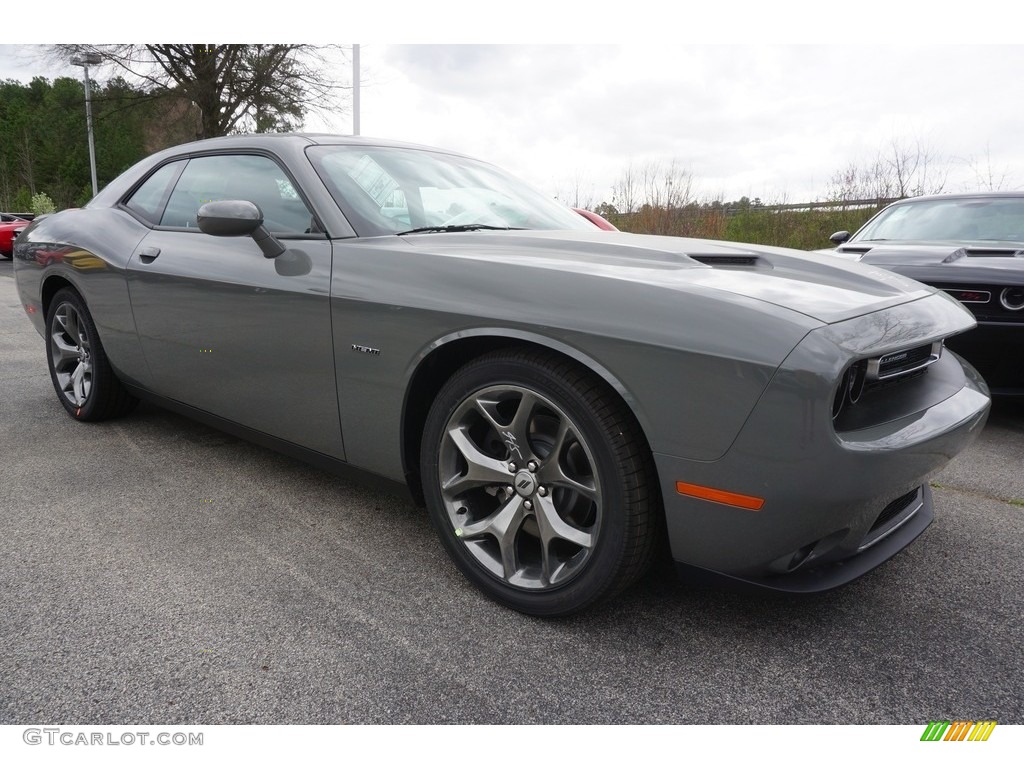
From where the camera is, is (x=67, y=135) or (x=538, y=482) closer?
(x=538, y=482)

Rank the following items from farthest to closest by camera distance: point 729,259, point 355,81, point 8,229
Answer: point 8,229 → point 355,81 → point 729,259

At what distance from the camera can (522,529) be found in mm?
2041

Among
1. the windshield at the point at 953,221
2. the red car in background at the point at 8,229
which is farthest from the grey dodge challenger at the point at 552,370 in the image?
the red car in background at the point at 8,229

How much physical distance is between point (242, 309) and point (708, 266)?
1.64 meters

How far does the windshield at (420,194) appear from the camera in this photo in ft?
7.95

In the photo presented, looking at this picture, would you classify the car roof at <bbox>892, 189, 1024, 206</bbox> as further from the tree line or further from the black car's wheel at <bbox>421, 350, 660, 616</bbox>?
the tree line

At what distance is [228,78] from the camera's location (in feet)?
56.7

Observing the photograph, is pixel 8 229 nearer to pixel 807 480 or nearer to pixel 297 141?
pixel 297 141

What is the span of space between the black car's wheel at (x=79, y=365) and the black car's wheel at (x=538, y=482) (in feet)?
7.64

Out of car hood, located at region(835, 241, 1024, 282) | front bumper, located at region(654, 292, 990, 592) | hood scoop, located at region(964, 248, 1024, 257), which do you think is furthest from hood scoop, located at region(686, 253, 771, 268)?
hood scoop, located at region(964, 248, 1024, 257)

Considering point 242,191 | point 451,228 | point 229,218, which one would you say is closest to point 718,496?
point 451,228

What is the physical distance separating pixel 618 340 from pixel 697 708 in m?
0.87

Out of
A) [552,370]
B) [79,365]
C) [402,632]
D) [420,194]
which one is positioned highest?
[420,194]

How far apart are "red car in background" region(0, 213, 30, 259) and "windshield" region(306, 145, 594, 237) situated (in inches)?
702
